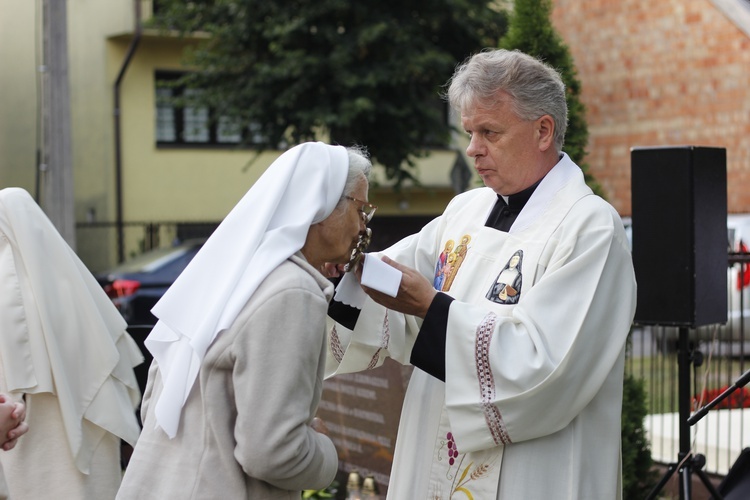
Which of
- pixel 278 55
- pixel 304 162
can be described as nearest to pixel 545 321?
pixel 304 162

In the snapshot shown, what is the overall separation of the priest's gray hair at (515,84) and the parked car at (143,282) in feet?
26.6

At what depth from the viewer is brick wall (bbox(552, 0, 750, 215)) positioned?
46.0 ft

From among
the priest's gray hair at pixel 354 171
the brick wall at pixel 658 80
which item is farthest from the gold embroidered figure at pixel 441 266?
the brick wall at pixel 658 80

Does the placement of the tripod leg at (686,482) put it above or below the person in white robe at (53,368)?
below

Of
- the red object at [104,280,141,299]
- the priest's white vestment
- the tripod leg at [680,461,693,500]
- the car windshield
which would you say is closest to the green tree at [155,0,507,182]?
the car windshield

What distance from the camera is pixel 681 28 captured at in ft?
49.0

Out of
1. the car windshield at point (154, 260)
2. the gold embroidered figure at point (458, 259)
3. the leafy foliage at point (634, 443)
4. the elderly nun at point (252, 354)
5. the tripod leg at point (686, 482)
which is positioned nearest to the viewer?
the elderly nun at point (252, 354)

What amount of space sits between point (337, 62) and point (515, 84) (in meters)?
10.9

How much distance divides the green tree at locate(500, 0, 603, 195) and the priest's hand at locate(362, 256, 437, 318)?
289cm

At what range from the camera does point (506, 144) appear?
3.15 m

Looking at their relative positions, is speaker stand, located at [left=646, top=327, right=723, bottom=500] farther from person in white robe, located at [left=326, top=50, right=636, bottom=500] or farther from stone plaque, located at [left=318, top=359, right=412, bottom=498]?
stone plaque, located at [left=318, top=359, right=412, bottom=498]

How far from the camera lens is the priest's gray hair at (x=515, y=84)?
121 inches

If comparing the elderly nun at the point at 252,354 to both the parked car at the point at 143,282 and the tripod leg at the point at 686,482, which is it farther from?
the parked car at the point at 143,282

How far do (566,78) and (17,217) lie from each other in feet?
10.1
